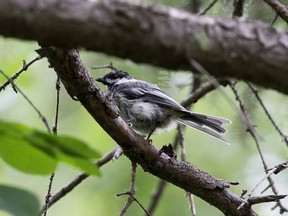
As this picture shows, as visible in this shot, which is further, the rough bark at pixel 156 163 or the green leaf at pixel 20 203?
the rough bark at pixel 156 163

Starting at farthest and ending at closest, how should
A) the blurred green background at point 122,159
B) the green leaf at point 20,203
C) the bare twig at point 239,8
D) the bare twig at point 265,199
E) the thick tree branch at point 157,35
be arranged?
the blurred green background at point 122,159 → the bare twig at point 239,8 → the bare twig at point 265,199 → the thick tree branch at point 157,35 → the green leaf at point 20,203

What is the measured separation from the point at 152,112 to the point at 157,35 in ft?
9.13

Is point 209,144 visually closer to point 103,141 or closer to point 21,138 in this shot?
point 103,141

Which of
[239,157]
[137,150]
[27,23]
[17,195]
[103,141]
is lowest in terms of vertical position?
[17,195]

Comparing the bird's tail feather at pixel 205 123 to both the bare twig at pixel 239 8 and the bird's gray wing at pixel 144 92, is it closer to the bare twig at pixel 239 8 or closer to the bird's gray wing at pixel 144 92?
the bird's gray wing at pixel 144 92

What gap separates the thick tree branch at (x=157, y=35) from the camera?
130 centimetres

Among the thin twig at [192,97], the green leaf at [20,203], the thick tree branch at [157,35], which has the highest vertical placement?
the thin twig at [192,97]

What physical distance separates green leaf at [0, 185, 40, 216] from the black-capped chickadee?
9.03ft

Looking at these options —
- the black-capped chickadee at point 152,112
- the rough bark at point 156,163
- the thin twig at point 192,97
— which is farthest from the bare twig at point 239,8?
the black-capped chickadee at point 152,112

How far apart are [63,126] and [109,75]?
0.96 metres

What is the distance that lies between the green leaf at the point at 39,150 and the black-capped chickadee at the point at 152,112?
8.86 ft

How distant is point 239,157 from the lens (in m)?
5.35

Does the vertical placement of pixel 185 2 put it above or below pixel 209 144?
below

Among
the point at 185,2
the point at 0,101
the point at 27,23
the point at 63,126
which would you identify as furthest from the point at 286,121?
the point at 27,23
